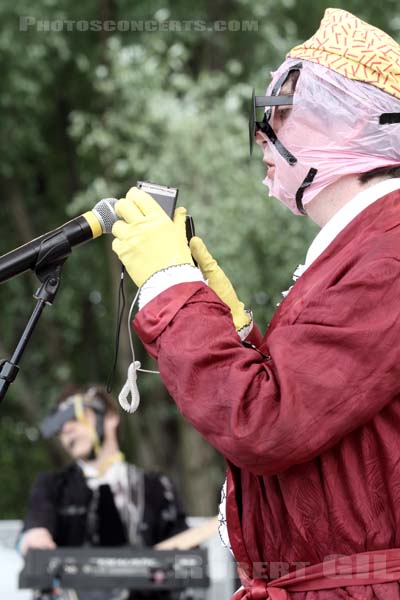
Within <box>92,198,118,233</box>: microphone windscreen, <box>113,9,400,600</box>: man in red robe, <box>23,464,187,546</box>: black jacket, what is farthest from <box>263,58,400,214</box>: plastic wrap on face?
<box>23,464,187,546</box>: black jacket

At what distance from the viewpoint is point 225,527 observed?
171 cm

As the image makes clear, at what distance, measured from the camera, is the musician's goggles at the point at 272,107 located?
5.61 ft

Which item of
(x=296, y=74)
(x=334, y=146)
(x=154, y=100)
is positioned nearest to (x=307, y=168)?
(x=334, y=146)

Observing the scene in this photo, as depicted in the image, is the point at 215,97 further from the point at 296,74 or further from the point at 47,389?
the point at 296,74

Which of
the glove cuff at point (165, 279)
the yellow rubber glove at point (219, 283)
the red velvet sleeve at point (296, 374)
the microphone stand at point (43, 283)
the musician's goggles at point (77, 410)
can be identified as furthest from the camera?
the musician's goggles at point (77, 410)

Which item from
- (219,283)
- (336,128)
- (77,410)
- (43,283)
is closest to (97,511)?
(77,410)

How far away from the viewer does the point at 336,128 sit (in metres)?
1.66

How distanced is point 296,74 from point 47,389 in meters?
9.03

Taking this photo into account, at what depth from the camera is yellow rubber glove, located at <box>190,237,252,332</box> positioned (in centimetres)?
191

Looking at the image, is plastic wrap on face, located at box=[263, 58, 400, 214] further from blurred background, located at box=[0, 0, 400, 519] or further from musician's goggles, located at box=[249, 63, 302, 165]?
blurred background, located at box=[0, 0, 400, 519]

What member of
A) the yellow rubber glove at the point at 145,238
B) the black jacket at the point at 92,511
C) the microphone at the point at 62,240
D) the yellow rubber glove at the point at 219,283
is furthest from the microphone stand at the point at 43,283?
the black jacket at the point at 92,511

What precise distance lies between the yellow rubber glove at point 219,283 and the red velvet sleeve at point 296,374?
0.39 meters

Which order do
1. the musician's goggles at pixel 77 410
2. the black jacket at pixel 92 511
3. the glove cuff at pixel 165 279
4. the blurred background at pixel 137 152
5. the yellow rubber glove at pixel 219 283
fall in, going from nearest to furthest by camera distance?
the glove cuff at pixel 165 279 < the yellow rubber glove at pixel 219 283 < the black jacket at pixel 92 511 < the musician's goggles at pixel 77 410 < the blurred background at pixel 137 152

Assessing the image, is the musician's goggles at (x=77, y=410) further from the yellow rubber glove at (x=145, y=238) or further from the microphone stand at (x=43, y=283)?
the yellow rubber glove at (x=145, y=238)
